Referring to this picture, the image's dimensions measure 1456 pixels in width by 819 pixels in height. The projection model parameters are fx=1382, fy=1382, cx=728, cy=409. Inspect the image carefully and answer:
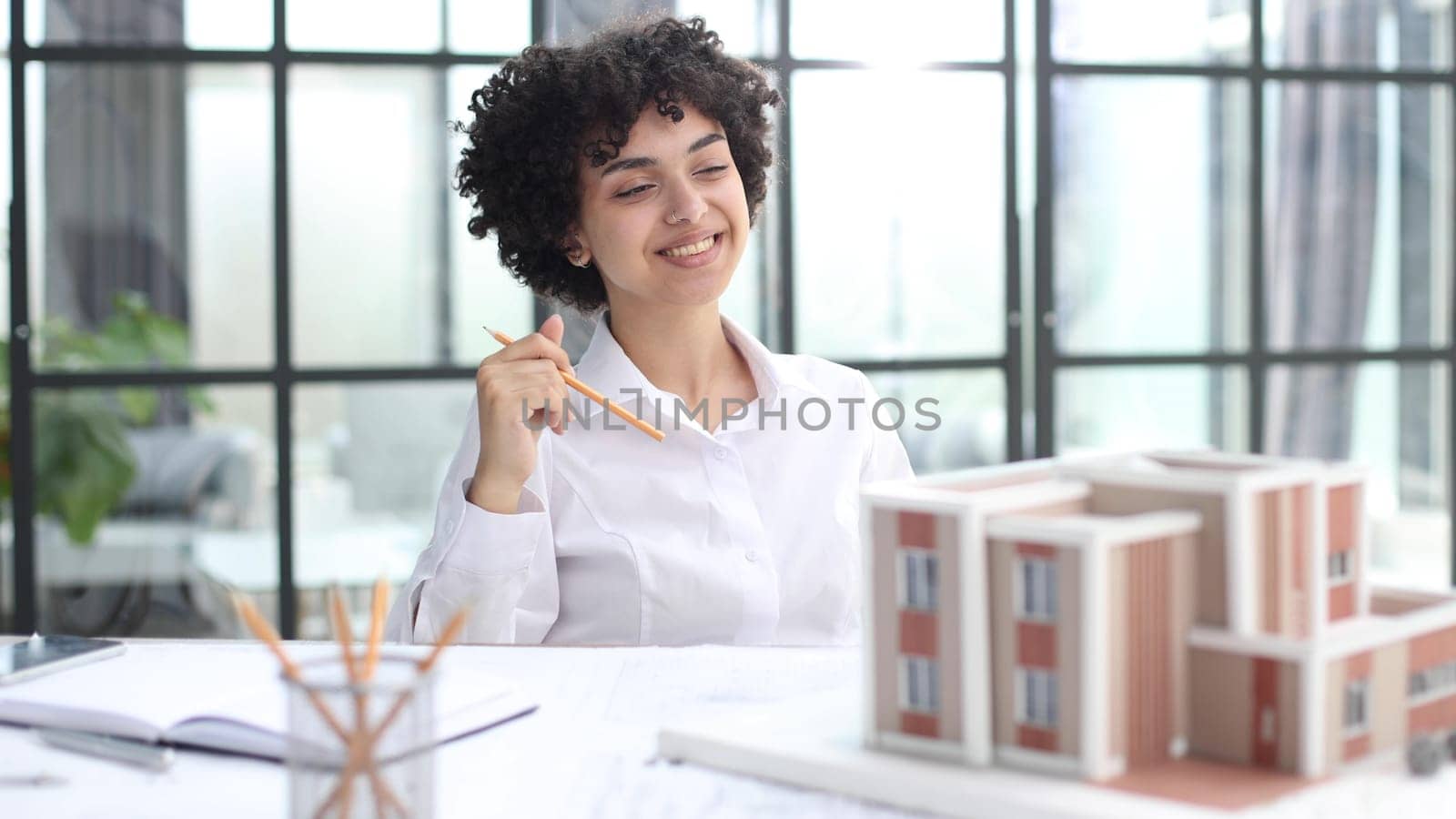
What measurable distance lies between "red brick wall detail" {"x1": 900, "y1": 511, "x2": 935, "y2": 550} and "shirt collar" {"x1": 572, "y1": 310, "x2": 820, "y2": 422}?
881 mm

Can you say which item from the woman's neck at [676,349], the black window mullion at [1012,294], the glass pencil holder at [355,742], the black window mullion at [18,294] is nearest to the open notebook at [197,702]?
the glass pencil holder at [355,742]

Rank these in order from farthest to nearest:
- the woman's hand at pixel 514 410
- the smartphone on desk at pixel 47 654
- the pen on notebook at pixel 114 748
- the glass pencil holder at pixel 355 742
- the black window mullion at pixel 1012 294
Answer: the black window mullion at pixel 1012 294
the woman's hand at pixel 514 410
the smartphone on desk at pixel 47 654
the pen on notebook at pixel 114 748
the glass pencil holder at pixel 355 742

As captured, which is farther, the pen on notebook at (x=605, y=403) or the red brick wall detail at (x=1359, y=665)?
the pen on notebook at (x=605, y=403)

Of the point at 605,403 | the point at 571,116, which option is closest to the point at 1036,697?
the point at 605,403

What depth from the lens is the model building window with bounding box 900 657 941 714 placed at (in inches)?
38.5

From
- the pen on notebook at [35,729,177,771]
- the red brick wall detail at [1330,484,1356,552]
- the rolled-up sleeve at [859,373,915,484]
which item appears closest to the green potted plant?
the rolled-up sleeve at [859,373,915,484]

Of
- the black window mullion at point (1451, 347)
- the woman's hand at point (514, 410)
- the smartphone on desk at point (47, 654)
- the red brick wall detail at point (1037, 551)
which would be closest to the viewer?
the red brick wall detail at point (1037, 551)

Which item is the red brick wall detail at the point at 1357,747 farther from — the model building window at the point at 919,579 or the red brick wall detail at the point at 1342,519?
the model building window at the point at 919,579

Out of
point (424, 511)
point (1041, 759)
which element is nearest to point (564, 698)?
point (1041, 759)

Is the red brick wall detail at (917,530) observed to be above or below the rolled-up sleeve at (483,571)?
above

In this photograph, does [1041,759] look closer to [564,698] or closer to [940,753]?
[940,753]

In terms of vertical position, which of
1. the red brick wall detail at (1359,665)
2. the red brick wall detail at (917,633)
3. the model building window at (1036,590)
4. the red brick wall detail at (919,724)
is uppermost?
the model building window at (1036,590)

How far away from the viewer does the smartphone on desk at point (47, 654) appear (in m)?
1.28

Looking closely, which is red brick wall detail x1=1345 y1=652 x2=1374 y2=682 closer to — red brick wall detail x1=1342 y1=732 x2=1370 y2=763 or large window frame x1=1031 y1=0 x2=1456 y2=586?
red brick wall detail x1=1342 y1=732 x2=1370 y2=763
